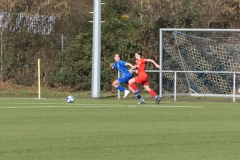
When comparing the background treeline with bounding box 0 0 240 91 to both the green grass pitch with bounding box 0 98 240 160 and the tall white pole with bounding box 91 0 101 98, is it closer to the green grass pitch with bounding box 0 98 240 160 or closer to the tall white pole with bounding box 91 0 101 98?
the tall white pole with bounding box 91 0 101 98

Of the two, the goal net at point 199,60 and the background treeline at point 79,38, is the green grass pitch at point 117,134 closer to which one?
the goal net at point 199,60

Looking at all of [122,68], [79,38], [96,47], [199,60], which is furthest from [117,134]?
[79,38]

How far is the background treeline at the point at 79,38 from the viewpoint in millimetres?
31562

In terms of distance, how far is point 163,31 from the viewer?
2944 cm

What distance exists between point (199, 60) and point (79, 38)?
6.06 m

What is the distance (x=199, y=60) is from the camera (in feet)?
93.8

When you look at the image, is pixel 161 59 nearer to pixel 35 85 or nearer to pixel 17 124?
pixel 35 85

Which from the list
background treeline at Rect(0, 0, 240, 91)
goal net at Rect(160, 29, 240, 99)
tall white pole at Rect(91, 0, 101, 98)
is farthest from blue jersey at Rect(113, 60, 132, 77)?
background treeline at Rect(0, 0, 240, 91)

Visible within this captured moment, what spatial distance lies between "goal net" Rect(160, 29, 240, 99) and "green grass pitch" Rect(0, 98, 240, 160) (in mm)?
9149

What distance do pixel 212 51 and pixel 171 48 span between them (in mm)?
1632

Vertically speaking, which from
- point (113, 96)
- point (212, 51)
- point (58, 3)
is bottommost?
point (113, 96)

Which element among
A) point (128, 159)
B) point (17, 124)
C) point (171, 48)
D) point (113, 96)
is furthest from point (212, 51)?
point (128, 159)

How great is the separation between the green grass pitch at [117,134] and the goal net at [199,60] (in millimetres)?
9149

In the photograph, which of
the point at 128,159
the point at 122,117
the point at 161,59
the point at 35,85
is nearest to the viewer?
the point at 128,159
